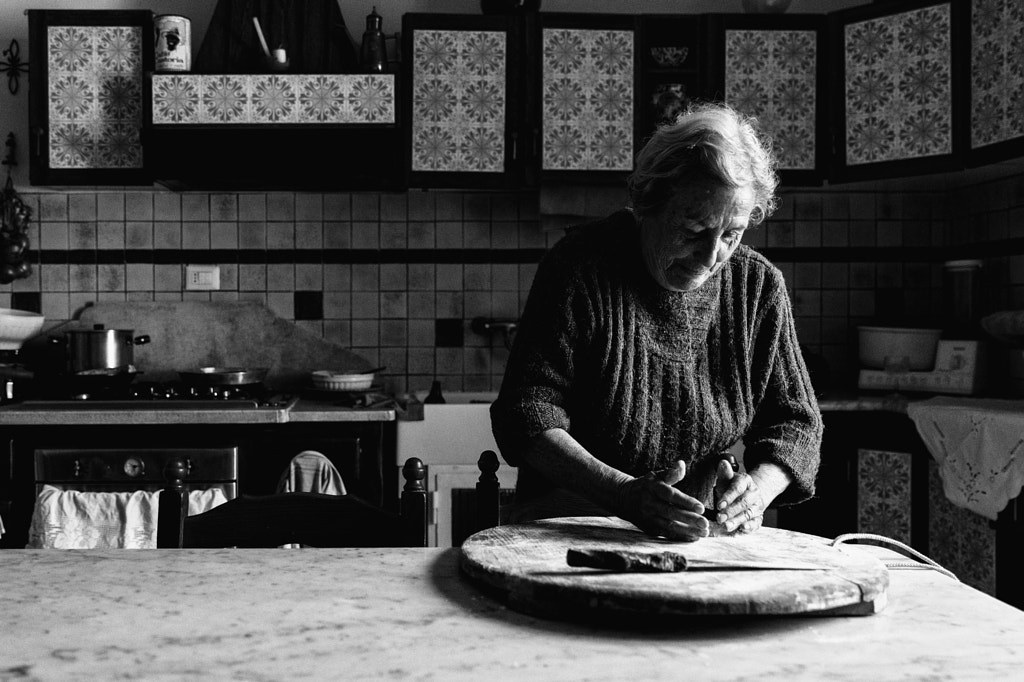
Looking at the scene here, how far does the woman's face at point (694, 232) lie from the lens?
4.60 ft

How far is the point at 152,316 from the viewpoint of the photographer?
338 centimetres

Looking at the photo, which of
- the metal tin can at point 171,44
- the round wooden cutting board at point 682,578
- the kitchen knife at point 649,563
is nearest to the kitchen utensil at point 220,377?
the metal tin can at point 171,44

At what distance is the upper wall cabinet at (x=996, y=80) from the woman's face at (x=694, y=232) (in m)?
1.62

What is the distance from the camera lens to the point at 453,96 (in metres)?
3.10

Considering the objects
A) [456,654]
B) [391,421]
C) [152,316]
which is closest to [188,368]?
[152,316]

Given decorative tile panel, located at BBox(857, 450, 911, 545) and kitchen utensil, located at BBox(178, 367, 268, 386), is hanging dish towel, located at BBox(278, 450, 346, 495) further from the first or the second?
decorative tile panel, located at BBox(857, 450, 911, 545)

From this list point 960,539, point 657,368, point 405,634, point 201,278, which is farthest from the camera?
point 201,278

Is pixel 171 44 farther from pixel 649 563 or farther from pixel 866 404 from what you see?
pixel 649 563

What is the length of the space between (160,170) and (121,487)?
103 cm

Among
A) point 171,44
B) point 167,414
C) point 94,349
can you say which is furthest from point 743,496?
point 171,44

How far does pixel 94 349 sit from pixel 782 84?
243 cm

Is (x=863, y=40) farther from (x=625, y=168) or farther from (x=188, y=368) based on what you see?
(x=188, y=368)

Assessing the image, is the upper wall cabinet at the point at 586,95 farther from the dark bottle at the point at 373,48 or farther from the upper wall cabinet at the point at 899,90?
the upper wall cabinet at the point at 899,90

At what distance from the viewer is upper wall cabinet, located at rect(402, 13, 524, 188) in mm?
3092
